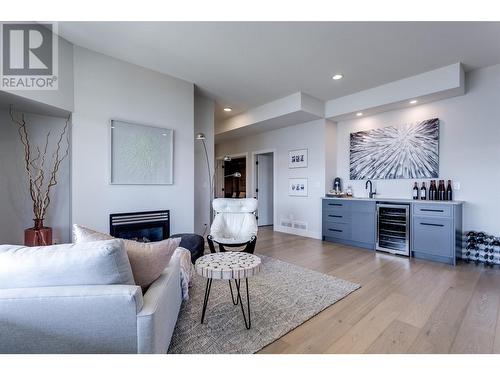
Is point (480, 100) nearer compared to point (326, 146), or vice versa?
point (480, 100)

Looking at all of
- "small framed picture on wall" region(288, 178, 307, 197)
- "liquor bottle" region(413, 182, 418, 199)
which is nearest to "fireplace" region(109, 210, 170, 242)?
"small framed picture on wall" region(288, 178, 307, 197)

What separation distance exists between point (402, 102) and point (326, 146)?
4.70 feet

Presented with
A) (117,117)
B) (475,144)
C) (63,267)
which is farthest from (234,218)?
(475,144)

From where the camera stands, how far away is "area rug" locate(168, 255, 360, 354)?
161 cm

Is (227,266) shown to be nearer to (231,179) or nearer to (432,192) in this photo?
(432,192)

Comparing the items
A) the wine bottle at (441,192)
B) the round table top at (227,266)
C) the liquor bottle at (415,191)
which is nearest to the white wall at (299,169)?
the liquor bottle at (415,191)

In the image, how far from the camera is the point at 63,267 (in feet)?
3.48

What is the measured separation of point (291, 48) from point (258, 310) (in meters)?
2.89

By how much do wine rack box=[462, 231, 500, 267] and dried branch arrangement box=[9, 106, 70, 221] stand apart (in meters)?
5.68

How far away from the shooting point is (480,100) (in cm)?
338

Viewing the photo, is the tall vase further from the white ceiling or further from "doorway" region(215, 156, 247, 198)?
"doorway" region(215, 156, 247, 198)

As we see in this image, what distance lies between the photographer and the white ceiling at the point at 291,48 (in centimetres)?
249
